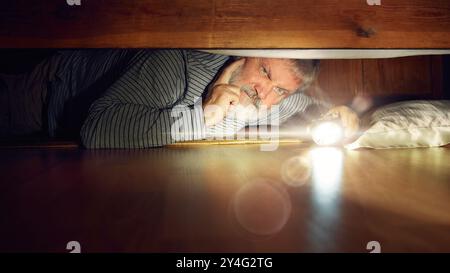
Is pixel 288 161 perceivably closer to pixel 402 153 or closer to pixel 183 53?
pixel 402 153

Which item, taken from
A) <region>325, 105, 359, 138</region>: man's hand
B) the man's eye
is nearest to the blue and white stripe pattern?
the man's eye

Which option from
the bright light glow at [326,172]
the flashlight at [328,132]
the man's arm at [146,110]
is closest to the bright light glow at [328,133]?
the flashlight at [328,132]

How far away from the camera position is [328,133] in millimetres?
1601

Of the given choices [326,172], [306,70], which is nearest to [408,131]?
[306,70]

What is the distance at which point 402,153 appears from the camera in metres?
1.36

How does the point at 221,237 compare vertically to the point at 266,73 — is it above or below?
below

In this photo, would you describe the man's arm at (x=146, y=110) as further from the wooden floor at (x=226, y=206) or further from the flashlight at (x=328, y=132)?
the flashlight at (x=328, y=132)

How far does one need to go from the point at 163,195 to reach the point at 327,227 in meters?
0.35

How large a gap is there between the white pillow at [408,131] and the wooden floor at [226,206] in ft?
1.29

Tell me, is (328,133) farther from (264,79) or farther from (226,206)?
(226,206)

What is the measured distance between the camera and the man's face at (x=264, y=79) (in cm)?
195

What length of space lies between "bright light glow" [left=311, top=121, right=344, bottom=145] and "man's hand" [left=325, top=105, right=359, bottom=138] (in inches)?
3.6

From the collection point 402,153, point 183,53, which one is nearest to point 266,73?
point 183,53
